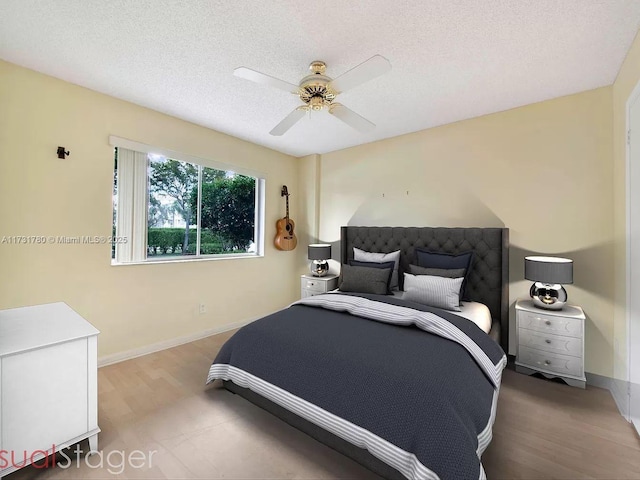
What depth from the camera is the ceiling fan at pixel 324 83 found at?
163 centimetres

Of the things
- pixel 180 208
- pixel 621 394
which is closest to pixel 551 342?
pixel 621 394

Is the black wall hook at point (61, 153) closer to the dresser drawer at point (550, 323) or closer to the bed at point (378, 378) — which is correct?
the bed at point (378, 378)

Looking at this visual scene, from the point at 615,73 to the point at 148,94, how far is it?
393 centimetres

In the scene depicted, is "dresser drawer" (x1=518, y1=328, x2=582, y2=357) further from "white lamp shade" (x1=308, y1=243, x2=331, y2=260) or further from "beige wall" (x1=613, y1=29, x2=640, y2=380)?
"white lamp shade" (x1=308, y1=243, x2=331, y2=260)

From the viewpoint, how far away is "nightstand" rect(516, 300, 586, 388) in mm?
2283

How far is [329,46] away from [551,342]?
2.90m

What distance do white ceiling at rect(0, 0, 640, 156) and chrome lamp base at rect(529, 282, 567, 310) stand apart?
172cm

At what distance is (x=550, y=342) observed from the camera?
7.77ft

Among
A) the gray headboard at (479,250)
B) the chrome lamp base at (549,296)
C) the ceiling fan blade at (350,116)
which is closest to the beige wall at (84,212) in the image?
the ceiling fan blade at (350,116)

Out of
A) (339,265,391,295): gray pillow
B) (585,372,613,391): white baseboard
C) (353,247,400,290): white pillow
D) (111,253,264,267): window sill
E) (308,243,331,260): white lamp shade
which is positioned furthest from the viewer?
(308,243,331,260): white lamp shade

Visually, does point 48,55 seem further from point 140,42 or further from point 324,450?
point 324,450

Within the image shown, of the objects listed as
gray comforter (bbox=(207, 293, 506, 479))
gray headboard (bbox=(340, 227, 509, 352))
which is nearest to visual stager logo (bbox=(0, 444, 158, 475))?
gray comforter (bbox=(207, 293, 506, 479))

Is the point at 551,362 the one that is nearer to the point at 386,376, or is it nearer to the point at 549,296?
the point at 549,296

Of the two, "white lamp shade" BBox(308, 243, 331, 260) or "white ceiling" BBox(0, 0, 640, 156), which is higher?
"white ceiling" BBox(0, 0, 640, 156)
